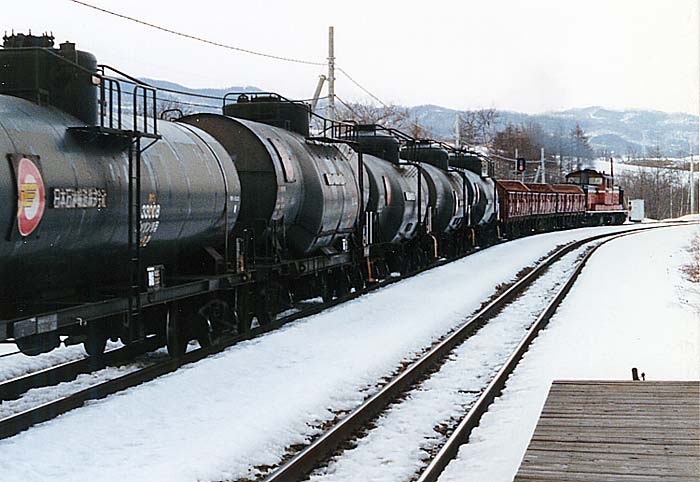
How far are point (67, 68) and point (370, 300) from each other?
11.2 metres

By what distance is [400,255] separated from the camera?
26203mm

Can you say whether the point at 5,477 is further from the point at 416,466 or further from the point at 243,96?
the point at 243,96

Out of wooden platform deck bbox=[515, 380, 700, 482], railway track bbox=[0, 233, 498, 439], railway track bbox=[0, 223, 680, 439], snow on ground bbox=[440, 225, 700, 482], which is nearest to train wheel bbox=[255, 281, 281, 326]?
railway track bbox=[0, 223, 680, 439]

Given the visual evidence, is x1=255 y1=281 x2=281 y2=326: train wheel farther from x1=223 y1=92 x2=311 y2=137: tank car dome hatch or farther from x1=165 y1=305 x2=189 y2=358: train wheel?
x1=223 y1=92 x2=311 y2=137: tank car dome hatch

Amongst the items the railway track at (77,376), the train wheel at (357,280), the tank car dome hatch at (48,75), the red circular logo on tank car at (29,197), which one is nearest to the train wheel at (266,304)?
the railway track at (77,376)

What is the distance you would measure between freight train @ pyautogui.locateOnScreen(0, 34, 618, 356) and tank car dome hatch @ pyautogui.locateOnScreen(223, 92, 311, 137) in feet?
0.10

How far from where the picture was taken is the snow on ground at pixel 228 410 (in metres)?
7.80

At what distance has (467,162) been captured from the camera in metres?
39.8

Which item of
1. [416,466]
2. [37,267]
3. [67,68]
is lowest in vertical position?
[416,466]

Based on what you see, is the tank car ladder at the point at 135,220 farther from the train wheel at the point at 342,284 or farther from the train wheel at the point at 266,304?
the train wheel at the point at 342,284

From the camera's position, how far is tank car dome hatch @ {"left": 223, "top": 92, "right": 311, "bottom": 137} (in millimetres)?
17734

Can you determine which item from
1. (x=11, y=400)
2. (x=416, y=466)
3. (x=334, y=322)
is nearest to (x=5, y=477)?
(x=11, y=400)

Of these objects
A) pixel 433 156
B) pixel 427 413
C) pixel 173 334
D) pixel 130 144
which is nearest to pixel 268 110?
pixel 173 334

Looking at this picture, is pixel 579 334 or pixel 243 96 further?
pixel 243 96
